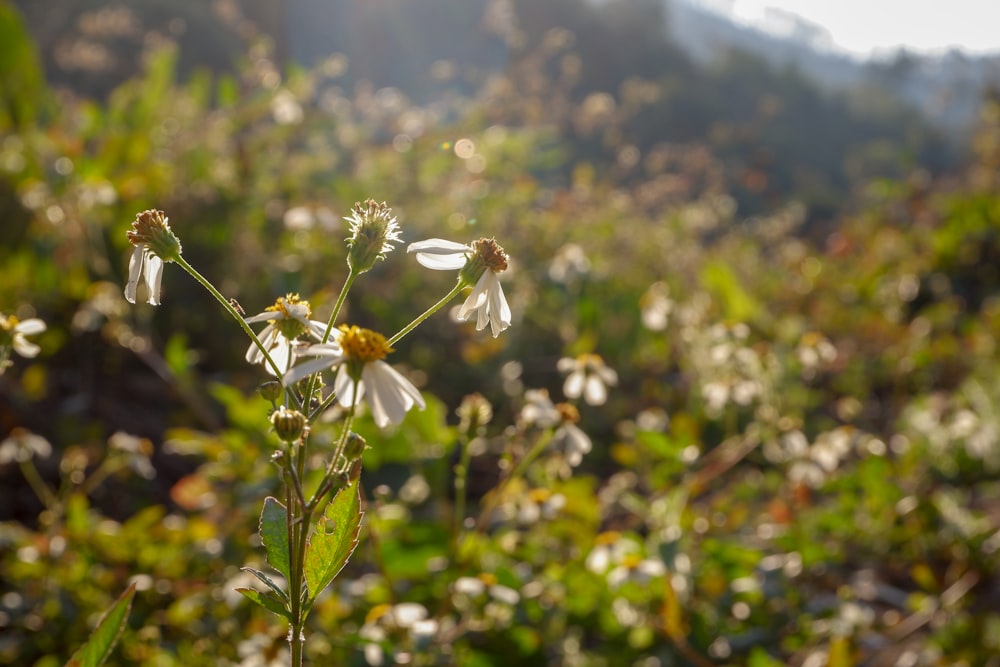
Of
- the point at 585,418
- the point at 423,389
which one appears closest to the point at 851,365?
the point at 585,418

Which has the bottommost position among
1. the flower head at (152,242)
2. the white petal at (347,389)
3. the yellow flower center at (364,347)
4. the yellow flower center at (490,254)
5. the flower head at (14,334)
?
the white petal at (347,389)

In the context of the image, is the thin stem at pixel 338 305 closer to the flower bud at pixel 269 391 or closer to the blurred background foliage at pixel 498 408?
the flower bud at pixel 269 391

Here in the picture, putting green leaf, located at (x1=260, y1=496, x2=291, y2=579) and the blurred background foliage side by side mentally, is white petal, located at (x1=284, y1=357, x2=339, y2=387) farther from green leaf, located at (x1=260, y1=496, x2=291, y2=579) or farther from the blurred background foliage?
the blurred background foliage

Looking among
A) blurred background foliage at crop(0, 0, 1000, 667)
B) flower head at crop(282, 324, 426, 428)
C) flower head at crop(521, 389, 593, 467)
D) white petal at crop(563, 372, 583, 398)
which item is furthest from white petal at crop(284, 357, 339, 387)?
white petal at crop(563, 372, 583, 398)

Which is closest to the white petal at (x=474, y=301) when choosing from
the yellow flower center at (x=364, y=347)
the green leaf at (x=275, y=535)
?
the yellow flower center at (x=364, y=347)

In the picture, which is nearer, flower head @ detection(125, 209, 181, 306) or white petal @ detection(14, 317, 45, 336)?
flower head @ detection(125, 209, 181, 306)

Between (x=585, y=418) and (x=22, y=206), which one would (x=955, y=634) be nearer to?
(x=585, y=418)
